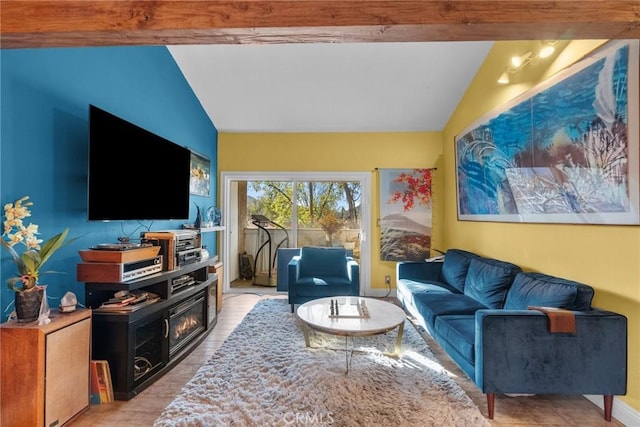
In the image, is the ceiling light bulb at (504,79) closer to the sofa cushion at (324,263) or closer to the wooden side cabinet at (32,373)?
the sofa cushion at (324,263)

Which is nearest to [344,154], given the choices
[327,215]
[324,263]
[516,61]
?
[327,215]

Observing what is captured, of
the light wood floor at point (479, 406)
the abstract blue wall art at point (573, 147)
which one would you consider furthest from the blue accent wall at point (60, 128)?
the abstract blue wall art at point (573, 147)

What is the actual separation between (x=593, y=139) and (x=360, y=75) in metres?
2.55

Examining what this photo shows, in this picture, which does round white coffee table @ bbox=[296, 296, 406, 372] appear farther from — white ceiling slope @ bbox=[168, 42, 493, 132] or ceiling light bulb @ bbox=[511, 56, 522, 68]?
white ceiling slope @ bbox=[168, 42, 493, 132]

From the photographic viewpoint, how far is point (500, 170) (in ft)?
9.62

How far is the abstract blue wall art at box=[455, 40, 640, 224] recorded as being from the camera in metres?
1.71

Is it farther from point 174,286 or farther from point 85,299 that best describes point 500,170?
point 85,299

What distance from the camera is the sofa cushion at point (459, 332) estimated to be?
2002 mm

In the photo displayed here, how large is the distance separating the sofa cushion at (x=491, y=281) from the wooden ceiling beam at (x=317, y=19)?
186 cm

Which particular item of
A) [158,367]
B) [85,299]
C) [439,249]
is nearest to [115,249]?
[85,299]

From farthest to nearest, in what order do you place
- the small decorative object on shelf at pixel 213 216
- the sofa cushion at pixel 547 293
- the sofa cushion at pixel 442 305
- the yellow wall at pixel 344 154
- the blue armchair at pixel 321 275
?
1. the yellow wall at pixel 344 154
2. the small decorative object on shelf at pixel 213 216
3. the blue armchair at pixel 321 275
4. the sofa cushion at pixel 442 305
5. the sofa cushion at pixel 547 293

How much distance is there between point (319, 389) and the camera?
205 cm

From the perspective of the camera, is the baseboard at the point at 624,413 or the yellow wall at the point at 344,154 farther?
the yellow wall at the point at 344,154

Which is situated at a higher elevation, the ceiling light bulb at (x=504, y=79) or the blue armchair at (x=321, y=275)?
the ceiling light bulb at (x=504, y=79)
